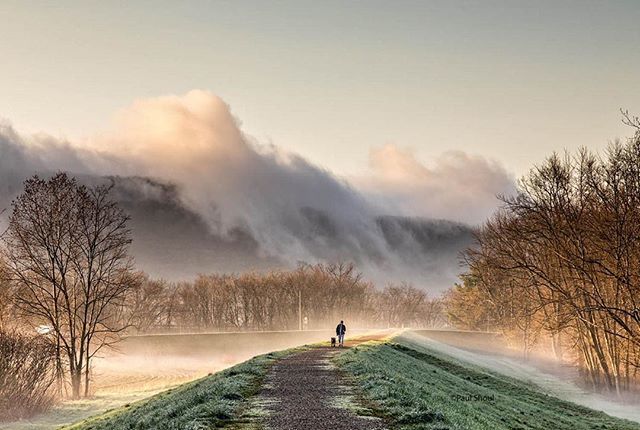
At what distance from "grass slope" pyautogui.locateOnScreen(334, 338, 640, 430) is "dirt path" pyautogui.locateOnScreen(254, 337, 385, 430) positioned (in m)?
0.85

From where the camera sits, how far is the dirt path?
14.6 meters

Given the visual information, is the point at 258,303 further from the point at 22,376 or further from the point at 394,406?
the point at 394,406

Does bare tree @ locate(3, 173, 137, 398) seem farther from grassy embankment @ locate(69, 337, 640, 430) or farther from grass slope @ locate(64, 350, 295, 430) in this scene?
grass slope @ locate(64, 350, 295, 430)

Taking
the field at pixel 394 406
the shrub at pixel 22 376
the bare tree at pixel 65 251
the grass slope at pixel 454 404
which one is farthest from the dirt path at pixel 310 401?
the bare tree at pixel 65 251

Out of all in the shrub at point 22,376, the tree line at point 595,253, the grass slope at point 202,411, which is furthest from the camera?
the tree line at point 595,253

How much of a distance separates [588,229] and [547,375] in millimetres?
21581

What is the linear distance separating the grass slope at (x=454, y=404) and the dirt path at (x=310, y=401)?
0.85 m

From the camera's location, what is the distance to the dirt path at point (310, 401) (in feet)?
48.0

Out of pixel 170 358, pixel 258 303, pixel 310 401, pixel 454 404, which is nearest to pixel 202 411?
pixel 310 401

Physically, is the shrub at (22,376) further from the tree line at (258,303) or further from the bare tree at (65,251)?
the tree line at (258,303)

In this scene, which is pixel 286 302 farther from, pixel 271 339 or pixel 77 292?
pixel 77 292

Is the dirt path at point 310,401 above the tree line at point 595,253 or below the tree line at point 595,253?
below

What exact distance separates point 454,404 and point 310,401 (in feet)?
20.7

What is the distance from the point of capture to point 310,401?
1820 centimetres
